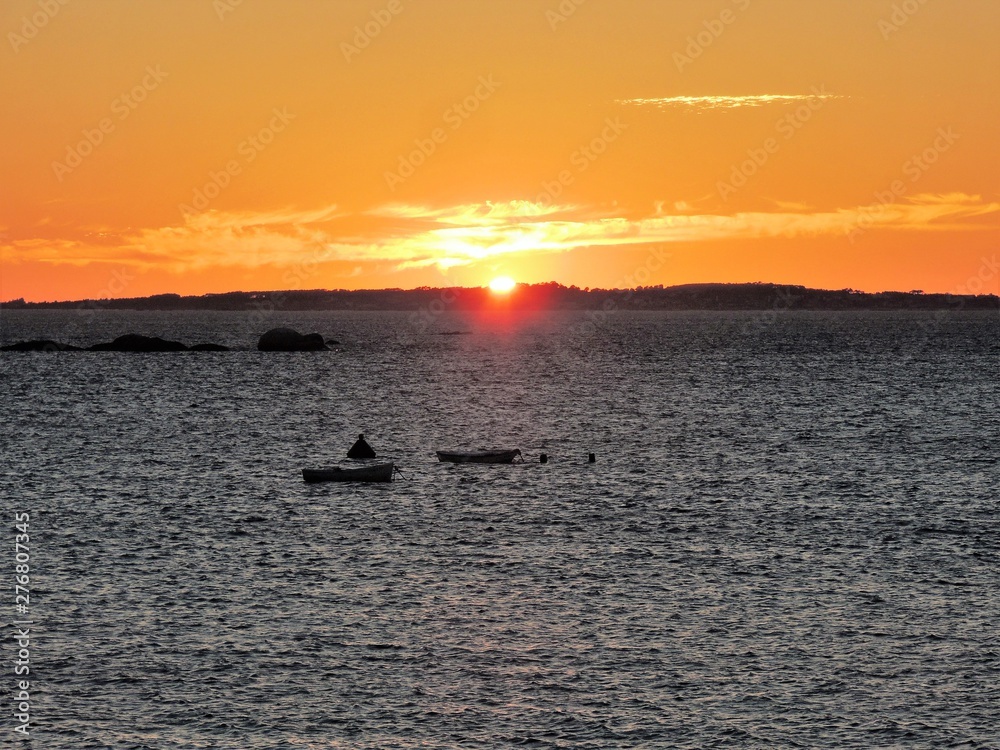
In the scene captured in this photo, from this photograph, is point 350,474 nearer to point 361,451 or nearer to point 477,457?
point 361,451

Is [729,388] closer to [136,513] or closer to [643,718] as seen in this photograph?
[136,513]

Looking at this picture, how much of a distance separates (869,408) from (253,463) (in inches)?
2392

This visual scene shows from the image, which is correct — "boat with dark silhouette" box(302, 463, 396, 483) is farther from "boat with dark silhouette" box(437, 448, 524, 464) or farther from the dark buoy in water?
the dark buoy in water

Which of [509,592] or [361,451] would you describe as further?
[361,451]

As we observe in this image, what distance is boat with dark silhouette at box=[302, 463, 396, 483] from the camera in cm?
6331

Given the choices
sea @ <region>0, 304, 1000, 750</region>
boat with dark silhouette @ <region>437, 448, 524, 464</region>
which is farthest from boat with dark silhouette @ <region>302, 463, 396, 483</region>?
boat with dark silhouette @ <region>437, 448, 524, 464</region>

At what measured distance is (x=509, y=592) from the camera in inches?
1555

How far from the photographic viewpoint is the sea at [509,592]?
28500 mm

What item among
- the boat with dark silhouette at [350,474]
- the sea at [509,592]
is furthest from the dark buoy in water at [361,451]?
the boat with dark silhouette at [350,474]

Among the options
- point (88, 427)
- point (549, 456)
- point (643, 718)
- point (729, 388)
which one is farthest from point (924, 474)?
point (729, 388)

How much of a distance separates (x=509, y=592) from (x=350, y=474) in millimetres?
25269

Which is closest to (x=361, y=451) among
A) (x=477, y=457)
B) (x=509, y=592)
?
(x=477, y=457)

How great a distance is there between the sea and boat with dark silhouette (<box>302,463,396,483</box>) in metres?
0.81

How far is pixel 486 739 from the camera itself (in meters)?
27.1
